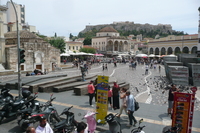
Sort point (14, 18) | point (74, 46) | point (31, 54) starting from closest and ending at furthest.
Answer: point (31, 54)
point (14, 18)
point (74, 46)

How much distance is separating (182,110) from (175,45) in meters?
52.5

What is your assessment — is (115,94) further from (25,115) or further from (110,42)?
(110,42)

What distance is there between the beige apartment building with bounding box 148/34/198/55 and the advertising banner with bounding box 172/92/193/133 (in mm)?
46379

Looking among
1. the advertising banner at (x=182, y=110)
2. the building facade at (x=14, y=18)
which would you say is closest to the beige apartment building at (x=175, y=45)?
the building facade at (x=14, y=18)

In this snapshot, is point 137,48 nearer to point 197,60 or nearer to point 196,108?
point 197,60

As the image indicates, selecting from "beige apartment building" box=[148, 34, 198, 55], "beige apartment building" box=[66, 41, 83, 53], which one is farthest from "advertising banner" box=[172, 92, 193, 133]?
"beige apartment building" box=[66, 41, 83, 53]

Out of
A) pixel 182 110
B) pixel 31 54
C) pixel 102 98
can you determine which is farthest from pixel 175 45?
pixel 182 110

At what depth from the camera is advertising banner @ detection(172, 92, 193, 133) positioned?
17.5ft

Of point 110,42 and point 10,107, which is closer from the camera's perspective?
point 10,107

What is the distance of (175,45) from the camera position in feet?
175

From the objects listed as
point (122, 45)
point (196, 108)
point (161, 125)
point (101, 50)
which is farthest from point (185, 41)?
point (161, 125)

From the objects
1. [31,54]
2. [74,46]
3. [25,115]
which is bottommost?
[25,115]

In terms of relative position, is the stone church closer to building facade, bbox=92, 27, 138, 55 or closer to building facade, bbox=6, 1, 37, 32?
building facade, bbox=6, 1, 37, 32

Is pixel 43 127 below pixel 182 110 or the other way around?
below
